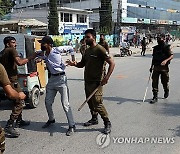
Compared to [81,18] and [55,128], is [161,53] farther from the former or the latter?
[81,18]

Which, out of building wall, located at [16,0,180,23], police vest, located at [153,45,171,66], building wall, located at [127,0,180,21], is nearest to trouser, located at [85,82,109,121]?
police vest, located at [153,45,171,66]

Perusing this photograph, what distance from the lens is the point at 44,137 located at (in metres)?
4.75

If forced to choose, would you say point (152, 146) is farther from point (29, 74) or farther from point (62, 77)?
point (29, 74)

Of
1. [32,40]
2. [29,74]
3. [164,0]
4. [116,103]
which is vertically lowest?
[116,103]

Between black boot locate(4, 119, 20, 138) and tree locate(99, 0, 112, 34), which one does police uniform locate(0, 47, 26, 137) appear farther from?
tree locate(99, 0, 112, 34)

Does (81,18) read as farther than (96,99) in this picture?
Yes

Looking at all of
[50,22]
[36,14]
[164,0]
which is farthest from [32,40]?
[164,0]

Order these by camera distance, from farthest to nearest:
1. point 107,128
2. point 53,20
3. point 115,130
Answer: point 53,20 < point 115,130 < point 107,128

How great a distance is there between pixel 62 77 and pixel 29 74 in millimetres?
1680

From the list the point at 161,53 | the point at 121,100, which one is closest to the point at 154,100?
the point at 121,100

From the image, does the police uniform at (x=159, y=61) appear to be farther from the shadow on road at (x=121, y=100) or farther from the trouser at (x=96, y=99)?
the trouser at (x=96, y=99)

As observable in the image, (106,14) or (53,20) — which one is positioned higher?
(106,14)

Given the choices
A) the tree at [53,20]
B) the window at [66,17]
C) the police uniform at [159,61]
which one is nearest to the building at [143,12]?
the window at [66,17]

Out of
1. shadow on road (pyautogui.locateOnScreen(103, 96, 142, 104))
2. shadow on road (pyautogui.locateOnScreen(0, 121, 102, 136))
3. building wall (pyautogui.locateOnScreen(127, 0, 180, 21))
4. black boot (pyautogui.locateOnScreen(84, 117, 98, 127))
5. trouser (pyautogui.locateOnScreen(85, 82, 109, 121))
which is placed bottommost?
shadow on road (pyautogui.locateOnScreen(103, 96, 142, 104))
